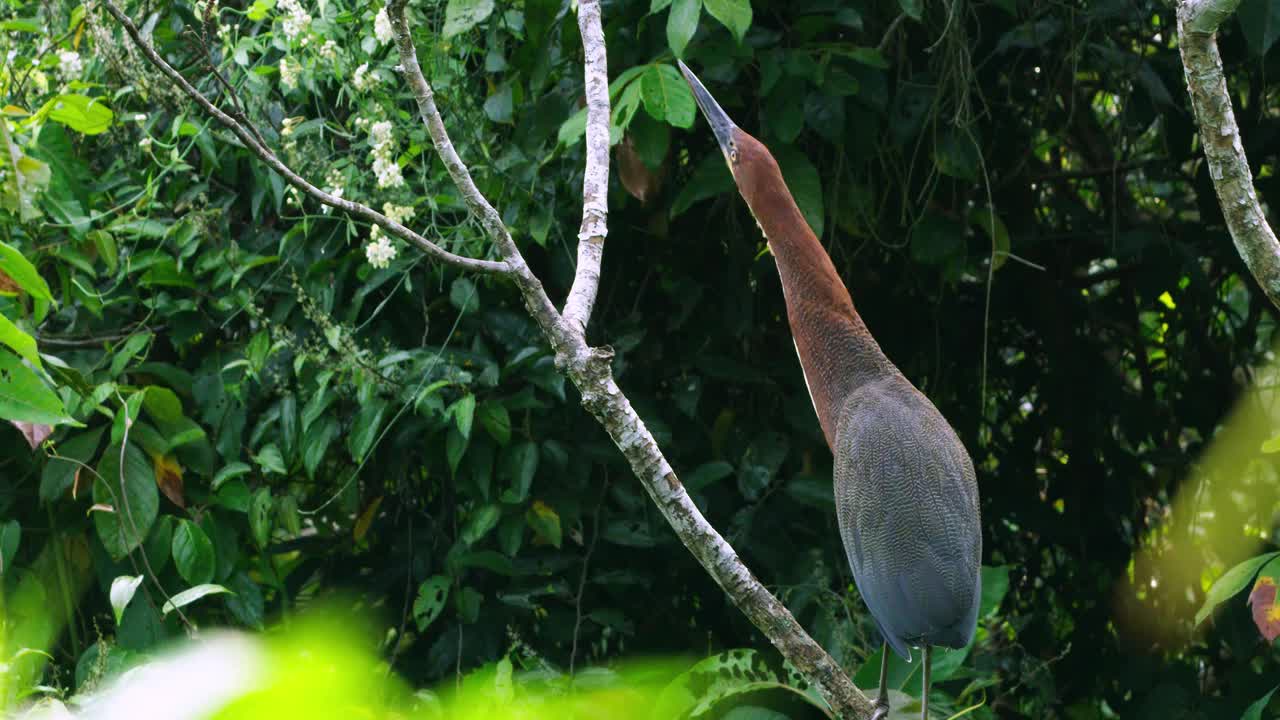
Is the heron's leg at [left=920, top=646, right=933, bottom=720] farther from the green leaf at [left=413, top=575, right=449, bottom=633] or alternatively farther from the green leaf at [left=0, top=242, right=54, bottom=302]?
the green leaf at [left=0, top=242, right=54, bottom=302]

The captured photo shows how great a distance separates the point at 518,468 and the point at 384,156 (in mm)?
724

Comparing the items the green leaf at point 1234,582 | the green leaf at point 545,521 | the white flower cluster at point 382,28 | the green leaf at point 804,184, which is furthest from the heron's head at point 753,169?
the green leaf at point 1234,582

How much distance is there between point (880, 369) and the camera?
6.53 ft

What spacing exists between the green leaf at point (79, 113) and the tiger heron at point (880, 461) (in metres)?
1.27

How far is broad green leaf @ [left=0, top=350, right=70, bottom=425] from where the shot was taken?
1662mm

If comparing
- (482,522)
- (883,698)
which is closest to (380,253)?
(482,522)

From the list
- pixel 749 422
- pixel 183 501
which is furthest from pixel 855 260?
pixel 183 501

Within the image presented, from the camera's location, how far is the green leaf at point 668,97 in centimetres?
208

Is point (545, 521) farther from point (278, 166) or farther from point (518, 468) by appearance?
point (278, 166)

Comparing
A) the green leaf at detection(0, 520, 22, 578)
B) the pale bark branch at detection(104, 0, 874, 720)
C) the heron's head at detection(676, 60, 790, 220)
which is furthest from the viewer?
the green leaf at detection(0, 520, 22, 578)

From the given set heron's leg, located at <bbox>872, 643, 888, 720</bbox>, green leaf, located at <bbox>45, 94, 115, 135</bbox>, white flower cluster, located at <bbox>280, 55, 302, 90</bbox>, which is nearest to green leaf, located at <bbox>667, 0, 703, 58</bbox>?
white flower cluster, located at <bbox>280, 55, 302, 90</bbox>

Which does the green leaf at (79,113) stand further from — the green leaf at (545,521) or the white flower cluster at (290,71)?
the green leaf at (545,521)

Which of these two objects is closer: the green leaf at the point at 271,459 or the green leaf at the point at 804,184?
the green leaf at the point at 804,184

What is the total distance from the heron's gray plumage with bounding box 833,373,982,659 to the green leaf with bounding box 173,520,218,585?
1.37 m
